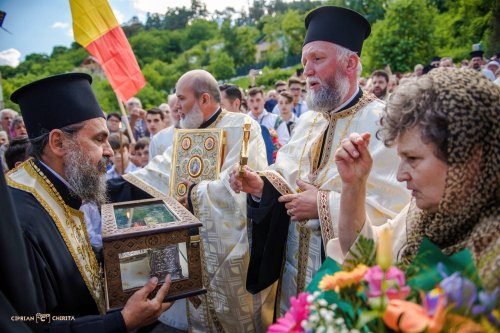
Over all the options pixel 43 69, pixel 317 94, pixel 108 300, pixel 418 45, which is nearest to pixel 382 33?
pixel 418 45

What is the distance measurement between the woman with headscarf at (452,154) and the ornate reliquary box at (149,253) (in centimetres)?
108

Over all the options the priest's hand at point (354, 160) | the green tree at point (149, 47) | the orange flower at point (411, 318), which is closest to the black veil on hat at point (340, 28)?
the priest's hand at point (354, 160)

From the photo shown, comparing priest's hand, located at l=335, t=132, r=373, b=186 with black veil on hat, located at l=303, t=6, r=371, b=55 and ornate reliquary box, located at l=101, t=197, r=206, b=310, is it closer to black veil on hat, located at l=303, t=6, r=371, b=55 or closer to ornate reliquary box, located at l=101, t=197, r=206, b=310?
ornate reliquary box, located at l=101, t=197, r=206, b=310

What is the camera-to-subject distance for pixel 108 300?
191 cm

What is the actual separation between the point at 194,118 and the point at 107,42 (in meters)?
2.82

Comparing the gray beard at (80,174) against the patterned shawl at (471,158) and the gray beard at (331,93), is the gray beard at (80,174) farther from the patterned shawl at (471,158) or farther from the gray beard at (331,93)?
the patterned shawl at (471,158)

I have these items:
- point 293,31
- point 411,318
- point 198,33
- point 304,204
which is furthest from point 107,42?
point 198,33

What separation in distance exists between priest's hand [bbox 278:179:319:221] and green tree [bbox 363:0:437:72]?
25109 mm

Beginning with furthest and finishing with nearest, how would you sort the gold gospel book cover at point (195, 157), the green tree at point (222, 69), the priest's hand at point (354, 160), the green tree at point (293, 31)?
the green tree at point (293, 31) → the green tree at point (222, 69) → the gold gospel book cover at point (195, 157) → the priest's hand at point (354, 160)

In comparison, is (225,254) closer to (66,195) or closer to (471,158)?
(66,195)

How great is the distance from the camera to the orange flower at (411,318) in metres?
0.81

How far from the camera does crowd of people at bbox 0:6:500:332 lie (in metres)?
1.30

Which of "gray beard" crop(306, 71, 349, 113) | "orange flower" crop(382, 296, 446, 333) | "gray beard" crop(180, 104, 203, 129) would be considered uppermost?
"gray beard" crop(306, 71, 349, 113)

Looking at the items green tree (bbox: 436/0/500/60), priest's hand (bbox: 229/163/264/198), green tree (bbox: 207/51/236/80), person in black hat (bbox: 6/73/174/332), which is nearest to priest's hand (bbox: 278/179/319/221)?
priest's hand (bbox: 229/163/264/198)
